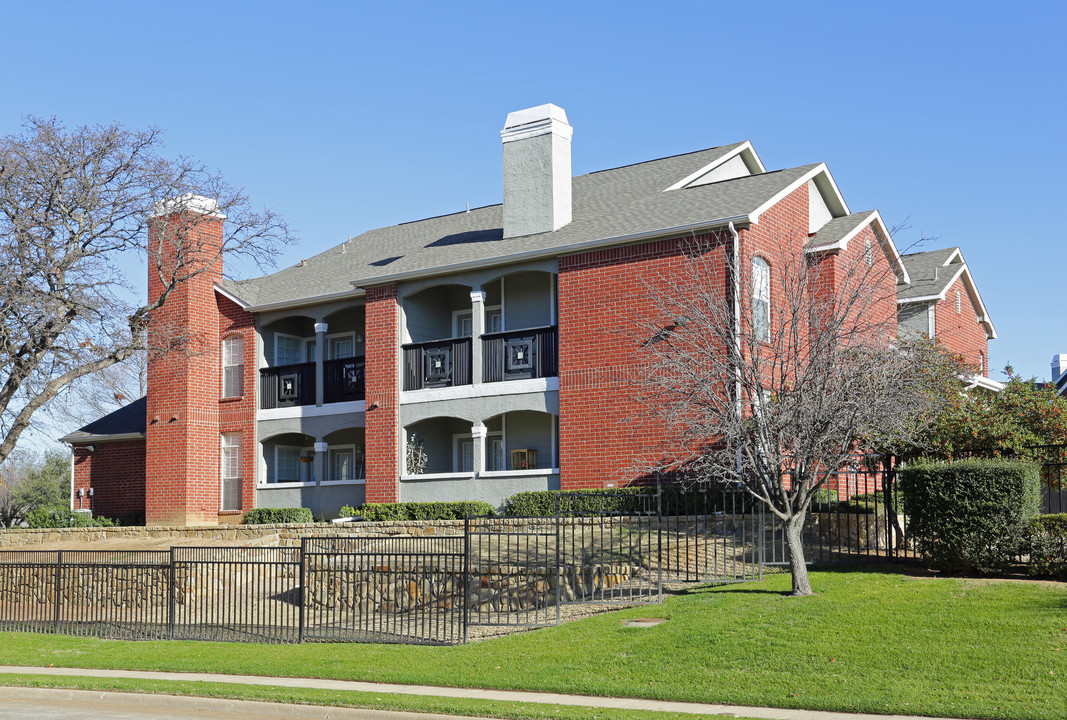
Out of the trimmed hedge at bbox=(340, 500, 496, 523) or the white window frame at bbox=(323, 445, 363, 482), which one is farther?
the white window frame at bbox=(323, 445, 363, 482)

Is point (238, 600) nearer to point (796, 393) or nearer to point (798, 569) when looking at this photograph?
point (798, 569)

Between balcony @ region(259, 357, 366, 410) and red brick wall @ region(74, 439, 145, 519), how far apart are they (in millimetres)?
5583

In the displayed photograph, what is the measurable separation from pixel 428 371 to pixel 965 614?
16.9 m

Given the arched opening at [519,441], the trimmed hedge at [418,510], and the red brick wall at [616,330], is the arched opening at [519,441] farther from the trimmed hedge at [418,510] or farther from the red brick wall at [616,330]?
the red brick wall at [616,330]

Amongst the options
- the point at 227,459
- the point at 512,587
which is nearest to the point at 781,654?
the point at 512,587

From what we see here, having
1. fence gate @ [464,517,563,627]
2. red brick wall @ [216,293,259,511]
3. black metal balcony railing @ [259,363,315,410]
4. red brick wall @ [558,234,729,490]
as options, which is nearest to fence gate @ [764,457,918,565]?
fence gate @ [464,517,563,627]

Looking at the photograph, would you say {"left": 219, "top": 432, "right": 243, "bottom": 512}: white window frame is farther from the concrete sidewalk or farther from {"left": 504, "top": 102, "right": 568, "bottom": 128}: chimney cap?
the concrete sidewalk

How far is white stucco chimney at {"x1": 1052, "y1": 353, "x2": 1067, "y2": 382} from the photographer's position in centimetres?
5144

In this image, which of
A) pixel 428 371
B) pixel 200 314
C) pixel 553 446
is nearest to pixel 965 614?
pixel 553 446

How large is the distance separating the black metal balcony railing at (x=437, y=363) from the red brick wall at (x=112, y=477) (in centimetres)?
1124

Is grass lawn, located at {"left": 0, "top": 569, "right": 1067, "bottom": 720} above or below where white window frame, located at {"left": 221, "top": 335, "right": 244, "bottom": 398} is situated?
below

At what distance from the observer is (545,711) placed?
35.6ft

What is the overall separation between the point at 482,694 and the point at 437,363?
16004 mm

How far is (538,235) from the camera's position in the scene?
27172 mm
